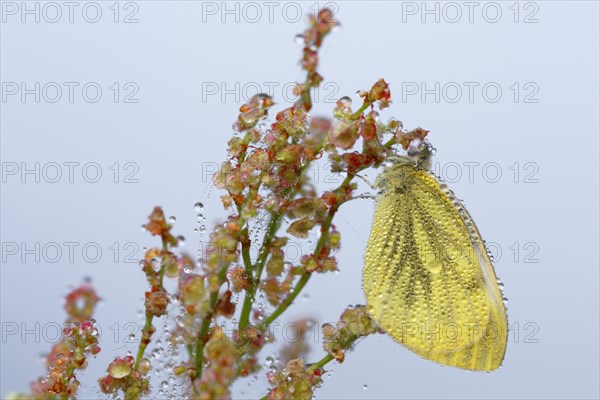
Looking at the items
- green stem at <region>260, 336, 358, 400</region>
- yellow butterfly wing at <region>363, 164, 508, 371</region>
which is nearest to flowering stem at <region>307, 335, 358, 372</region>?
green stem at <region>260, 336, 358, 400</region>

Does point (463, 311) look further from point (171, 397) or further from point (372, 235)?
point (171, 397)

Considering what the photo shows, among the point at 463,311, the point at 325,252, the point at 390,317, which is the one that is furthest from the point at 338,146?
the point at 463,311

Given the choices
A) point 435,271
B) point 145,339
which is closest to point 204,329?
point 145,339

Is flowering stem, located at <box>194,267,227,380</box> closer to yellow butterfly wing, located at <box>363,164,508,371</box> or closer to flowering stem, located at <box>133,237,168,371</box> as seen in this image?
flowering stem, located at <box>133,237,168,371</box>

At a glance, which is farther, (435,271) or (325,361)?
(435,271)

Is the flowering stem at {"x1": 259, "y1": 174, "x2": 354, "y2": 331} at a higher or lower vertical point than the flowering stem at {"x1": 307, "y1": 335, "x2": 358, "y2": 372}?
higher

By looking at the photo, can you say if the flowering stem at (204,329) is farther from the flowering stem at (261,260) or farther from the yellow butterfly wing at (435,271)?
the yellow butterfly wing at (435,271)

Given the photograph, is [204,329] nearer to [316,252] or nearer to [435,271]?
[316,252]

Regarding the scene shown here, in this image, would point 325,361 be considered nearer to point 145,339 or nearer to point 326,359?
point 326,359

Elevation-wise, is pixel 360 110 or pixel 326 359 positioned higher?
pixel 360 110
